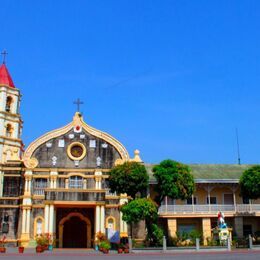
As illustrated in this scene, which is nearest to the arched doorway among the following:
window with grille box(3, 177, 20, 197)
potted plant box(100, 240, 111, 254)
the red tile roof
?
window with grille box(3, 177, 20, 197)

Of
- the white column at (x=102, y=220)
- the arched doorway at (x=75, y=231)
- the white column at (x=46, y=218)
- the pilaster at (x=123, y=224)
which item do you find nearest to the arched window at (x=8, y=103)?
the white column at (x=46, y=218)

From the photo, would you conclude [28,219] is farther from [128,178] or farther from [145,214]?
[145,214]

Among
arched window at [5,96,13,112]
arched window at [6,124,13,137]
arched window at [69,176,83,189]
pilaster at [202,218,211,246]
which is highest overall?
arched window at [5,96,13,112]

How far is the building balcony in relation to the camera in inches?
1470

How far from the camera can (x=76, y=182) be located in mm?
40125

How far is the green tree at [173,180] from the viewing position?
113ft

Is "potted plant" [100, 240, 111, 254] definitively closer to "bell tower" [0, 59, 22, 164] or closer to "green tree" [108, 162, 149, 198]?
"green tree" [108, 162, 149, 198]

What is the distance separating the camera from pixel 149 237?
34.1 meters

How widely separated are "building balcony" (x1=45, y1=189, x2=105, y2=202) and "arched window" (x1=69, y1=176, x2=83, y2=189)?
7.72 ft

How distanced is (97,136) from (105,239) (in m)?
10.4

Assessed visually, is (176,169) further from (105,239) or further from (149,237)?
(105,239)

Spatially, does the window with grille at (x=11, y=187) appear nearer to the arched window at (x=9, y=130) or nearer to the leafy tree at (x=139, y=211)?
the arched window at (x=9, y=130)

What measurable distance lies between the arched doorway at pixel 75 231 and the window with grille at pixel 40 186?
10.9 ft

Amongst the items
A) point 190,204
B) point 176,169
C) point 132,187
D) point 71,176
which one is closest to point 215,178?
point 190,204
